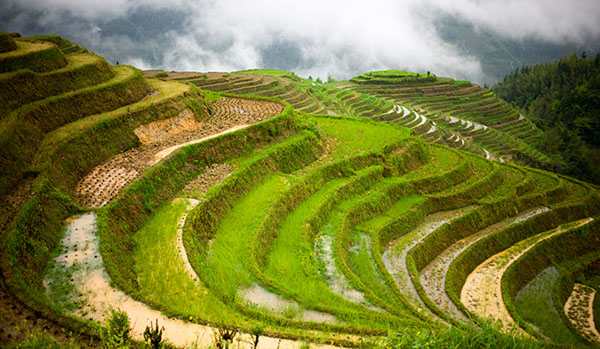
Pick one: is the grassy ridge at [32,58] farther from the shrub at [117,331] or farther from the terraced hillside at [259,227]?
the shrub at [117,331]

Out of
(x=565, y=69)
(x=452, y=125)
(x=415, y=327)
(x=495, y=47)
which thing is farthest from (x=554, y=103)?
(x=495, y=47)

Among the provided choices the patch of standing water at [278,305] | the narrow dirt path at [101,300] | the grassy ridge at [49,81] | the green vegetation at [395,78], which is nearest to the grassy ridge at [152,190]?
the narrow dirt path at [101,300]

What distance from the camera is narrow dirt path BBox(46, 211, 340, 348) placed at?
495cm

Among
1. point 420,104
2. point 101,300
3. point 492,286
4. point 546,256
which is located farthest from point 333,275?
point 420,104

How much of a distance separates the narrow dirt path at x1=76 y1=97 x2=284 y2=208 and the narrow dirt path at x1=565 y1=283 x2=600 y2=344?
13189mm

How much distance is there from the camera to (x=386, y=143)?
56.4 feet

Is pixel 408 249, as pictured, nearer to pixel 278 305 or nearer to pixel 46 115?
pixel 278 305

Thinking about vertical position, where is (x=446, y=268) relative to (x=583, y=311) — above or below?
above

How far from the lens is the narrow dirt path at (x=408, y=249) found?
31.6 ft

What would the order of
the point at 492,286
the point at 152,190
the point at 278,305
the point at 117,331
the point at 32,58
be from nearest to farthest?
the point at 117,331 < the point at 278,305 < the point at 152,190 < the point at 32,58 < the point at 492,286

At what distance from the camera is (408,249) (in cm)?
1205

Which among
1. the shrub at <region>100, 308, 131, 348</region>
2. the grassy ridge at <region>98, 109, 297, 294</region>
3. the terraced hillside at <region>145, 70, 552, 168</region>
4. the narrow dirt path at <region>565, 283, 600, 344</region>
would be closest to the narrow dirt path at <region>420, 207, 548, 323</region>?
the narrow dirt path at <region>565, 283, 600, 344</region>

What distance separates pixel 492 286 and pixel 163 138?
39.6 feet

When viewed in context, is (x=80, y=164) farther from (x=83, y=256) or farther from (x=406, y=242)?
(x=406, y=242)
